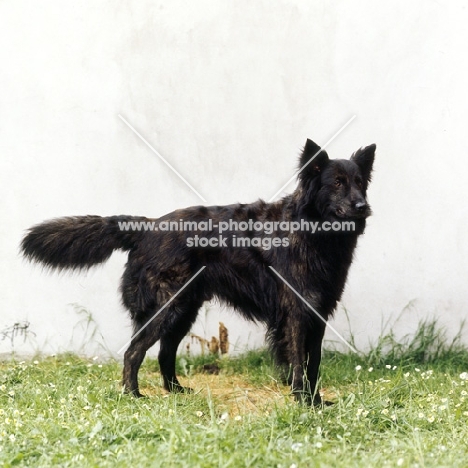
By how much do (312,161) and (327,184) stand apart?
6.9 inches

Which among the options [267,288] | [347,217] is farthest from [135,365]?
[347,217]

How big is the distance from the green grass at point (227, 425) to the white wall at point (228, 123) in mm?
873

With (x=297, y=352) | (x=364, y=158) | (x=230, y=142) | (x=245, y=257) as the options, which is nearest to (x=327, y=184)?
(x=364, y=158)

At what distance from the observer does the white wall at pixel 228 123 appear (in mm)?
5277

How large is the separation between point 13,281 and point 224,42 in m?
2.73

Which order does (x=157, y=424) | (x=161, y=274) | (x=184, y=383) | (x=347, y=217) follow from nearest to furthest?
(x=157, y=424) → (x=347, y=217) → (x=161, y=274) → (x=184, y=383)

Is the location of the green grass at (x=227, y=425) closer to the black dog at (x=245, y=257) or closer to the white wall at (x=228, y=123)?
the black dog at (x=245, y=257)

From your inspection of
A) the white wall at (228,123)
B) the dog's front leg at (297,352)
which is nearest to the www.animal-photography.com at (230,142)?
the white wall at (228,123)

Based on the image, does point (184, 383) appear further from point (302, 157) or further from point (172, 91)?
point (172, 91)

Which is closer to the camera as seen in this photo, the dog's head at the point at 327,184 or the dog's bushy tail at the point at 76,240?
the dog's head at the point at 327,184

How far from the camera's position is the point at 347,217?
155 inches

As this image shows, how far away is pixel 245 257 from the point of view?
4.24 metres

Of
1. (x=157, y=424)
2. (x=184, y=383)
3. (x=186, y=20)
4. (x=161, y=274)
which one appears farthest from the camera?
(x=186, y=20)

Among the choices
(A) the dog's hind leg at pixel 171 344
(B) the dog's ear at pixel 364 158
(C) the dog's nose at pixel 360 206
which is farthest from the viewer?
(A) the dog's hind leg at pixel 171 344
